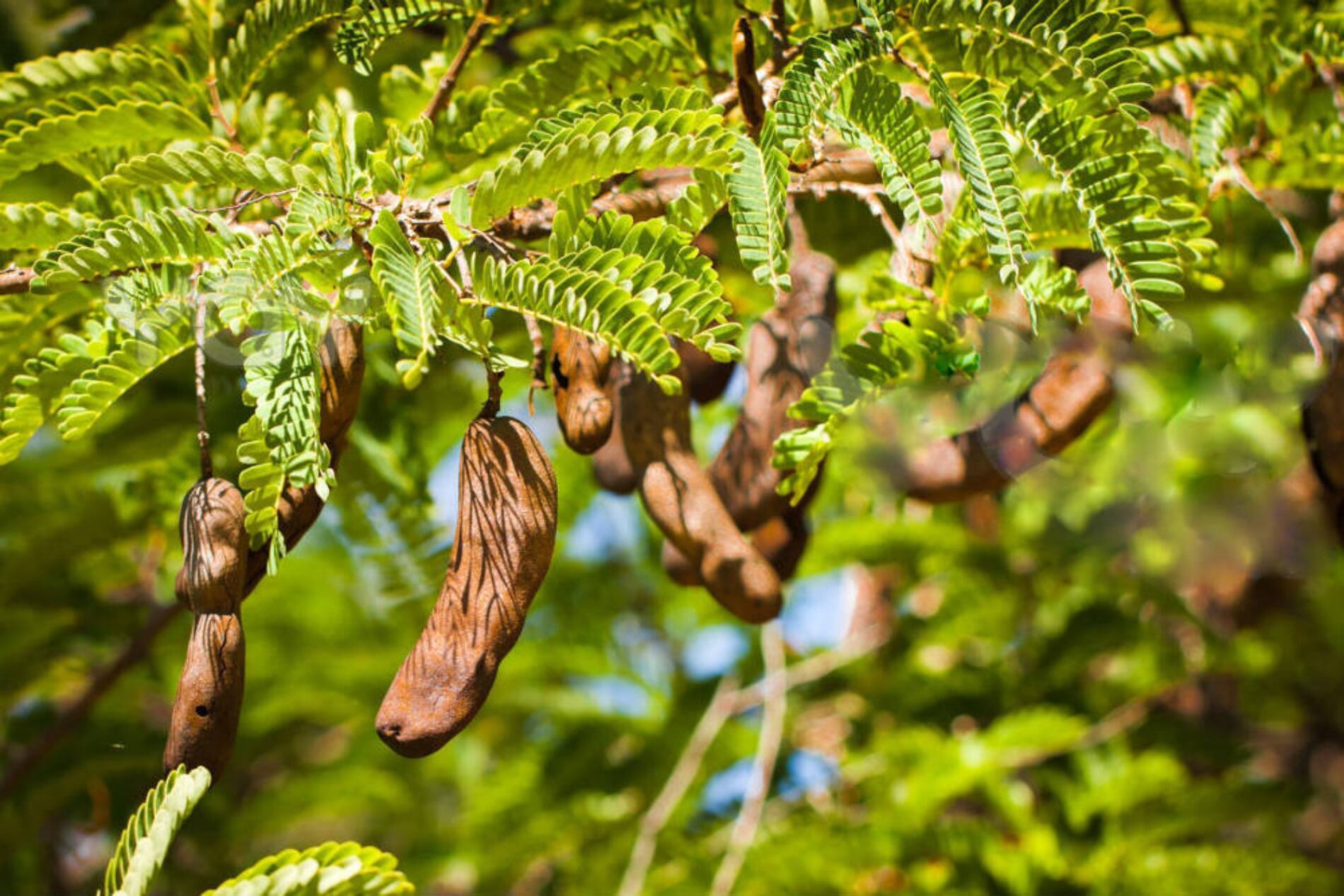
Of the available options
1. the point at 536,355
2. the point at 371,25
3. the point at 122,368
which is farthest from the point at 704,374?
the point at 122,368

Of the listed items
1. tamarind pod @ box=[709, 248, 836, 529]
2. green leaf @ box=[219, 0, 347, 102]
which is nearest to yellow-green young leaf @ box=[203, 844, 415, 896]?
tamarind pod @ box=[709, 248, 836, 529]

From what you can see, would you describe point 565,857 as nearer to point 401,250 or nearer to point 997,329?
point 997,329

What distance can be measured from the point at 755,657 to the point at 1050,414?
152 cm

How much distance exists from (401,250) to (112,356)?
0.23 meters

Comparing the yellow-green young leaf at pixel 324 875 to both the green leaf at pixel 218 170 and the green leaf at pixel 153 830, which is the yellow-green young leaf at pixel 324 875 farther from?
the green leaf at pixel 218 170

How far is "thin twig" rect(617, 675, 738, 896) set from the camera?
2.12m

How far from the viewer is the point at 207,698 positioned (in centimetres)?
78

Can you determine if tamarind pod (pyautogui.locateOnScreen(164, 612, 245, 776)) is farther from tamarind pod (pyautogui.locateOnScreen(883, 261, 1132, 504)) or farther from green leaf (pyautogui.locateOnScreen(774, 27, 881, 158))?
tamarind pod (pyautogui.locateOnScreen(883, 261, 1132, 504))

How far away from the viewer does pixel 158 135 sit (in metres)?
1.15

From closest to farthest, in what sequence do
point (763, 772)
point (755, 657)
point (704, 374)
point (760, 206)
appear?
point (760, 206)
point (704, 374)
point (763, 772)
point (755, 657)

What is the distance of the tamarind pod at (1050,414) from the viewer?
1152 millimetres

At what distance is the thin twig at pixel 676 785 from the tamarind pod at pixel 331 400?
4.35 ft

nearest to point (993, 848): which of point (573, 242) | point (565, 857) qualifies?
point (565, 857)

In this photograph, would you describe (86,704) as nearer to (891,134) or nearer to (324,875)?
(324,875)
